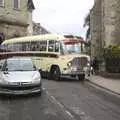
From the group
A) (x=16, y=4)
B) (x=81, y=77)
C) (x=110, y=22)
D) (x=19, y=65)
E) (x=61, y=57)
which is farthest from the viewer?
(x=16, y=4)

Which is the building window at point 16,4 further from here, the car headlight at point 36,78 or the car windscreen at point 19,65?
the car headlight at point 36,78

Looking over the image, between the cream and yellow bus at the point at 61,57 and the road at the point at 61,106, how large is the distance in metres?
6.98

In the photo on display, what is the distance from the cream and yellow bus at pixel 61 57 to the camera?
27.9 m

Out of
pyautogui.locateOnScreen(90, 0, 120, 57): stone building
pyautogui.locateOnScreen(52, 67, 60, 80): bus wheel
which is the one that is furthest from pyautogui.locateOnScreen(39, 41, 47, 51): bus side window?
pyautogui.locateOnScreen(90, 0, 120, 57): stone building

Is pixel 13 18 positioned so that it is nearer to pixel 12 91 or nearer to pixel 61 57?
pixel 61 57

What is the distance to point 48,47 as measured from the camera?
29891 mm

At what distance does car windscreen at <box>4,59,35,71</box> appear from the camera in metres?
19.8

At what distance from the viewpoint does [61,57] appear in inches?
1106

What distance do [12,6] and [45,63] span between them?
24.3 meters

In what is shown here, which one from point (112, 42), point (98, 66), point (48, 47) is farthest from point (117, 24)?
point (48, 47)

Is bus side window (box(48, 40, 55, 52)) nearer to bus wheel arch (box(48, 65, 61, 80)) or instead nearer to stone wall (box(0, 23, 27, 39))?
bus wheel arch (box(48, 65, 61, 80))

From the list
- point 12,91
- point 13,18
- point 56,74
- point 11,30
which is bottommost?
point 12,91

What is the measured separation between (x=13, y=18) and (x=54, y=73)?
25077 mm

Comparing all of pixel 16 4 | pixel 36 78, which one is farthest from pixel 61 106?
pixel 16 4
